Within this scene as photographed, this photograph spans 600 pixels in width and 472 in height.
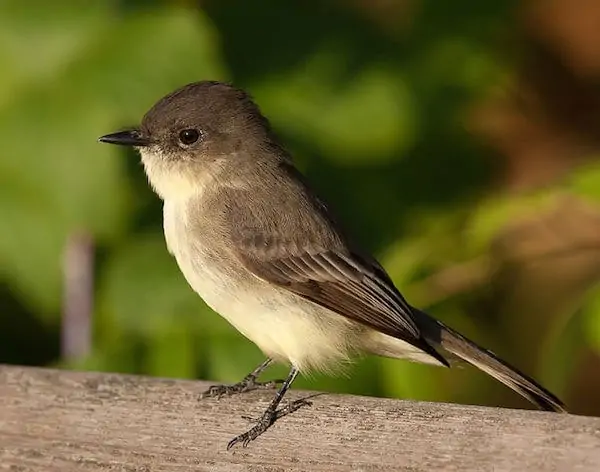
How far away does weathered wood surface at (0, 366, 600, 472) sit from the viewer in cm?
265

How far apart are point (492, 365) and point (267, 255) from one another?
0.67m

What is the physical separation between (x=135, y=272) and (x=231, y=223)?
0.44 meters

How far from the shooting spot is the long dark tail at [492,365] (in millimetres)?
3146

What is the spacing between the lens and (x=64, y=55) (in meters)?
3.91

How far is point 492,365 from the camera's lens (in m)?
3.28

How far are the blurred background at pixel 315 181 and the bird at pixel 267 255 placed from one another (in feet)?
0.28

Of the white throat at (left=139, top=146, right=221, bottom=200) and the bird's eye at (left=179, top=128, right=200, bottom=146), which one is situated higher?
the bird's eye at (left=179, top=128, right=200, bottom=146)

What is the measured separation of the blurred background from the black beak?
0.06 metres

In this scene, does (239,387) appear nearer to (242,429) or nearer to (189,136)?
(242,429)

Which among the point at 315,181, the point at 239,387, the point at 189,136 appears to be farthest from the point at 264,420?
the point at 315,181

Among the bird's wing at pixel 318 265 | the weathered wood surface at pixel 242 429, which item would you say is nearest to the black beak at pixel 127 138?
the bird's wing at pixel 318 265

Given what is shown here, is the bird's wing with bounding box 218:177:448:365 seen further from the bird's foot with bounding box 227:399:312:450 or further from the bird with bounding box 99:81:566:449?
the bird's foot with bounding box 227:399:312:450

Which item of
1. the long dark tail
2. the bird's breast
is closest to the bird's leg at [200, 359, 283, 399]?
the bird's breast

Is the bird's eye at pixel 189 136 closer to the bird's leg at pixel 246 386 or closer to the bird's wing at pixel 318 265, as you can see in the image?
the bird's wing at pixel 318 265
